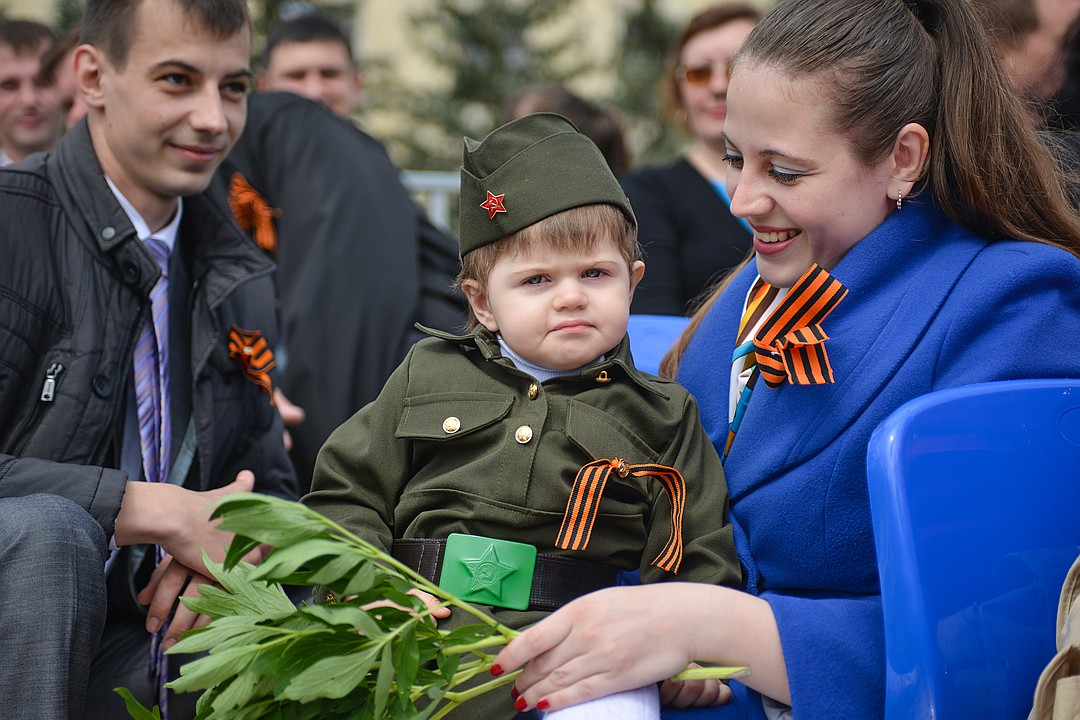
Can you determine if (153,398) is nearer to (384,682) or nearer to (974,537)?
(384,682)

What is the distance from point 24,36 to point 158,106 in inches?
135

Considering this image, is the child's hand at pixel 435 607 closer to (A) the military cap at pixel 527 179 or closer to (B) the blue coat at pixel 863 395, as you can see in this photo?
(B) the blue coat at pixel 863 395

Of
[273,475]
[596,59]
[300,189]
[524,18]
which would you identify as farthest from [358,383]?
[596,59]

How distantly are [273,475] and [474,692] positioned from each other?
1.45 m

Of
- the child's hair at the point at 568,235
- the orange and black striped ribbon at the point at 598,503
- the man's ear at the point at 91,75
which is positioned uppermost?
the man's ear at the point at 91,75

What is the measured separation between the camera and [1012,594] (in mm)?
1938

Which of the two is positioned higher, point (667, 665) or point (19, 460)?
point (19, 460)

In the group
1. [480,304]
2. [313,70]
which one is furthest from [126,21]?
[313,70]

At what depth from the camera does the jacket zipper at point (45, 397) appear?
2621 millimetres

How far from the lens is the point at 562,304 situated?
227 cm

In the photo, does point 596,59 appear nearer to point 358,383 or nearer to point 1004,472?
point 358,383

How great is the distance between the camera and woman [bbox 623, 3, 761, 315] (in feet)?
14.3

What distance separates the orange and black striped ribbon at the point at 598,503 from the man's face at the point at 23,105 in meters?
4.47

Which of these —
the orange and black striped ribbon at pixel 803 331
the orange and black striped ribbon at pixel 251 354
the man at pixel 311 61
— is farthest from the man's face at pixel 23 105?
the orange and black striped ribbon at pixel 803 331
